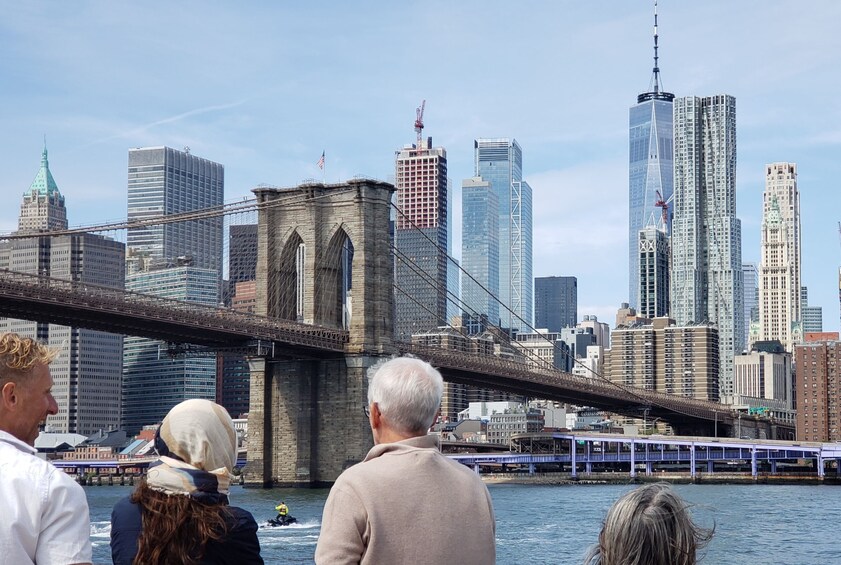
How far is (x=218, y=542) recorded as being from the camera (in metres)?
4.84

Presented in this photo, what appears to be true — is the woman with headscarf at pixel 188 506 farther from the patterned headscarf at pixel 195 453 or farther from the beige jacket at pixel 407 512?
the beige jacket at pixel 407 512

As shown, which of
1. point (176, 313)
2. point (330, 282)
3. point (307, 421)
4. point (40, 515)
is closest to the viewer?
point (40, 515)

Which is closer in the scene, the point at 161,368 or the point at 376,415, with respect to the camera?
the point at 376,415

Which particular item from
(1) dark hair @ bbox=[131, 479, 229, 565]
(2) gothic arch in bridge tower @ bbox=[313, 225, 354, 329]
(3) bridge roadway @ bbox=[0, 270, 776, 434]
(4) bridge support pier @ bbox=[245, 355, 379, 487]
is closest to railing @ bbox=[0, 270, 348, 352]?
(3) bridge roadway @ bbox=[0, 270, 776, 434]

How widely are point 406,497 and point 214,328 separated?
5407 cm

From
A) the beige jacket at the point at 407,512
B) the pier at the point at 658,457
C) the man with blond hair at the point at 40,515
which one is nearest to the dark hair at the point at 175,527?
the beige jacket at the point at 407,512

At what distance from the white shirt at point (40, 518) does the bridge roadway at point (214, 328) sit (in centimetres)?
4652

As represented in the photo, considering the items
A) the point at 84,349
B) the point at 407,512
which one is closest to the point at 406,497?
the point at 407,512

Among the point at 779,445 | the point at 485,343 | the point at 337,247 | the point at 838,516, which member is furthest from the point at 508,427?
the point at 838,516

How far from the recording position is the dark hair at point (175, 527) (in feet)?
15.6

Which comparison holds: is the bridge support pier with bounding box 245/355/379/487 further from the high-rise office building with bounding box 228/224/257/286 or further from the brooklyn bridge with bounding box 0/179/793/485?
the high-rise office building with bounding box 228/224/257/286

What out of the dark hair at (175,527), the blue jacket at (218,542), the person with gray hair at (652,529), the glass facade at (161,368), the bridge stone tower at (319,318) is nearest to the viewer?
the person with gray hair at (652,529)

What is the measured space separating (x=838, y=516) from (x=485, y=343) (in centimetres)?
9378

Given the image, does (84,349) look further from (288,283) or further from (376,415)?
(376,415)
